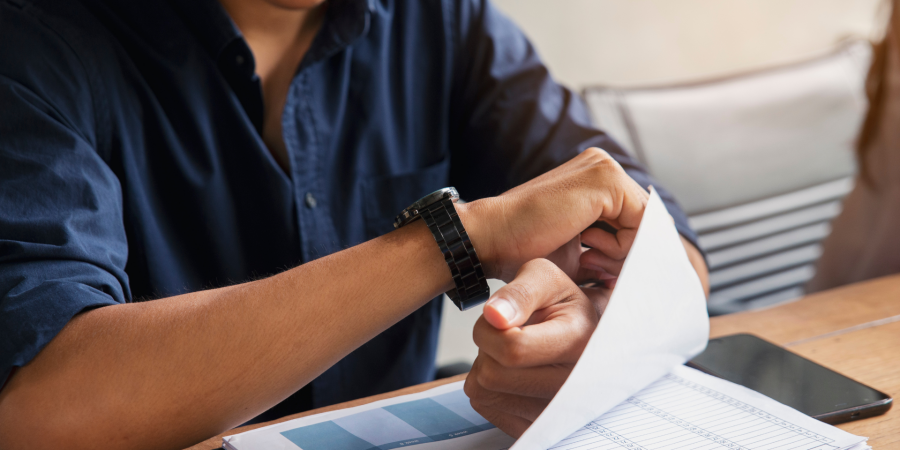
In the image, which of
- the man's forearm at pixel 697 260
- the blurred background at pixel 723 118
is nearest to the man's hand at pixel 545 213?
the man's forearm at pixel 697 260

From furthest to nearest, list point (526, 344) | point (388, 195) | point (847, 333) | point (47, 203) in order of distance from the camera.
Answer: point (388, 195) → point (847, 333) → point (47, 203) → point (526, 344)

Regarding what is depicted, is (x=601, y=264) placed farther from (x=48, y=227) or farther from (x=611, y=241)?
(x=48, y=227)

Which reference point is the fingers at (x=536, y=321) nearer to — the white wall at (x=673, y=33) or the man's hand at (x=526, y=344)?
the man's hand at (x=526, y=344)

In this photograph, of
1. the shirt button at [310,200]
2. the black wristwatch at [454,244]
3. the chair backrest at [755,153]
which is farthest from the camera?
the chair backrest at [755,153]

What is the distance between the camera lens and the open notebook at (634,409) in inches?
19.7

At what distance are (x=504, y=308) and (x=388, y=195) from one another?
1.68 feet

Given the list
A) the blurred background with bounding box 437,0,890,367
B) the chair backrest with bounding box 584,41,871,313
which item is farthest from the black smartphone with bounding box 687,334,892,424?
the chair backrest with bounding box 584,41,871,313

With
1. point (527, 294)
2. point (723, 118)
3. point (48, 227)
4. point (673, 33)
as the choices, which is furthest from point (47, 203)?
point (673, 33)

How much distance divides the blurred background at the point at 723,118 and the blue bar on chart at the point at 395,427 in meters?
0.67

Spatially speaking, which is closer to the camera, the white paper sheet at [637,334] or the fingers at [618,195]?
the white paper sheet at [637,334]

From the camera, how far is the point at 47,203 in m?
0.60

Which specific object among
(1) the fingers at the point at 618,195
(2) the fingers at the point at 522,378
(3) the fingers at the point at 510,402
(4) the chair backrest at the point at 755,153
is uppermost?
(1) the fingers at the point at 618,195

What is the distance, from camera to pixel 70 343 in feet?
1.77

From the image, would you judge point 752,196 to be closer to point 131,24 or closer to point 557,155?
point 557,155
